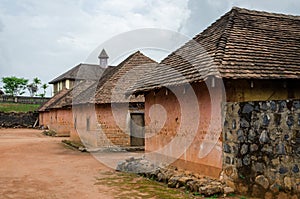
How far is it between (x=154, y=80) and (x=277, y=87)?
14.3 ft

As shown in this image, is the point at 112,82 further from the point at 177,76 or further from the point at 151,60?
the point at 177,76

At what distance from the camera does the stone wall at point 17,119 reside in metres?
42.7

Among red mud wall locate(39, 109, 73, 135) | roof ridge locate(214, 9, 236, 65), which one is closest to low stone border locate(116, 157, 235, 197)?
roof ridge locate(214, 9, 236, 65)

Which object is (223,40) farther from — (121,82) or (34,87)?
(34,87)

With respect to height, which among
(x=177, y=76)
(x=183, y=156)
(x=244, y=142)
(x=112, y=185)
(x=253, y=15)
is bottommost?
(x=112, y=185)

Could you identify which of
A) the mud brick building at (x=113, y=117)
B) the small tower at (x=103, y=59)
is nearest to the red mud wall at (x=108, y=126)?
the mud brick building at (x=113, y=117)

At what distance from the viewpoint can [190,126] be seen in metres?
10.6

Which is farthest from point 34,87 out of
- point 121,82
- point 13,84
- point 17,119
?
point 121,82

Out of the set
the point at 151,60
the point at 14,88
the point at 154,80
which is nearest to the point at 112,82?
the point at 151,60

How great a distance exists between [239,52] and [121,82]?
479 inches

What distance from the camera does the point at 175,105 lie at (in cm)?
1151

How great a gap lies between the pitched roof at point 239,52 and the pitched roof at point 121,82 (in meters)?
6.55

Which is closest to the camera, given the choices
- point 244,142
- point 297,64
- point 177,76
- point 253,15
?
point 244,142

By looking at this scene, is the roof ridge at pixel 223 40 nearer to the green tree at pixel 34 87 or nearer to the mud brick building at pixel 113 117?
the mud brick building at pixel 113 117
